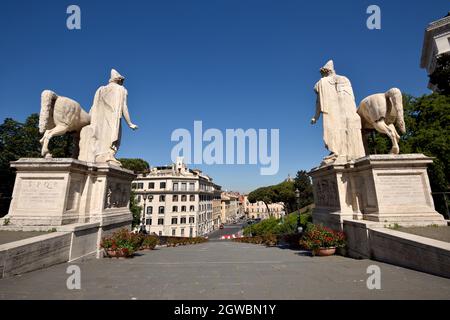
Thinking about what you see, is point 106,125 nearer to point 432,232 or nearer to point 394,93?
point 394,93

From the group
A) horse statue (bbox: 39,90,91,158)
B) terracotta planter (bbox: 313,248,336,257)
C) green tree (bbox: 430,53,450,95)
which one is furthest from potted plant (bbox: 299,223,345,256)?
green tree (bbox: 430,53,450,95)

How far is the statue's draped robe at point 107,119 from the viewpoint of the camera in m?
9.43

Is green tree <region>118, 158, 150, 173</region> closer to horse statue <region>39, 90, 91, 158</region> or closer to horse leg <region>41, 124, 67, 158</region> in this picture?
horse statue <region>39, 90, 91, 158</region>

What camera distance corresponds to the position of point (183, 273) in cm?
507

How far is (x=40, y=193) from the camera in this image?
714 cm

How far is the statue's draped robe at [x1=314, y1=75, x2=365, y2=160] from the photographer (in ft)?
29.2

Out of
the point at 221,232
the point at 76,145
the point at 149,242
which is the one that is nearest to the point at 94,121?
the point at 76,145

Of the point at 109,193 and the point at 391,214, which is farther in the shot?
the point at 109,193

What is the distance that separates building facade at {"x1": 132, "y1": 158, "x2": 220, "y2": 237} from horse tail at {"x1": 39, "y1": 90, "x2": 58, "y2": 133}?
1852 inches

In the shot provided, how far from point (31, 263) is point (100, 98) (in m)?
7.00

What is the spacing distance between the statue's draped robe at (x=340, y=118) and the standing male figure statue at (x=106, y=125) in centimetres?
841

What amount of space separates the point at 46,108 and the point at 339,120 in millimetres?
10797

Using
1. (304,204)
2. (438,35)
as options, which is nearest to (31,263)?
(438,35)

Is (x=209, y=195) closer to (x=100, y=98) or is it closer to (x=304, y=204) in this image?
(x=304, y=204)
